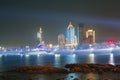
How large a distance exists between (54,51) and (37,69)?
137 metres

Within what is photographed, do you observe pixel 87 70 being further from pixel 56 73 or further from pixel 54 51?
pixel 54 51

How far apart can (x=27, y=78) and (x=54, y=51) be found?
149m

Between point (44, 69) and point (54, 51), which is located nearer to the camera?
point (44, 69)

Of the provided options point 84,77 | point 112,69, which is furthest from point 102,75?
point 112,69

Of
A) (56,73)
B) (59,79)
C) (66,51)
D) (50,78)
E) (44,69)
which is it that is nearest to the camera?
(59,79)

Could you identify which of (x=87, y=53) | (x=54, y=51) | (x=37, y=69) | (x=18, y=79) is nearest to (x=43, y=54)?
(x=54, y=51)

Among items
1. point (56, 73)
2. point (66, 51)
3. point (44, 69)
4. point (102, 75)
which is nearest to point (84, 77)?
point (102, 75)

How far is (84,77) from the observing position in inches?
1806

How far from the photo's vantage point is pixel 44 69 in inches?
2167

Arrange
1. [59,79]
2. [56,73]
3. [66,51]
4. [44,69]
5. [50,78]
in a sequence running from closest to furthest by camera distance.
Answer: [59,79] < [50,78] < [56,73] < [44,69] < [66,51]

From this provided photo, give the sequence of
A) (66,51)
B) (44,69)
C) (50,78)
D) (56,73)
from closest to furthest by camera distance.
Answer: (50,78), (56,73), (44,69), (66,51)

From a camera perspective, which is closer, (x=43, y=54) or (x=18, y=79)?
(x=18, y=79)

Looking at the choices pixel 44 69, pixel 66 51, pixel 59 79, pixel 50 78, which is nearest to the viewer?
pixel 59 79

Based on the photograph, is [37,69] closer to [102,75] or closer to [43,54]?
[102,75]
